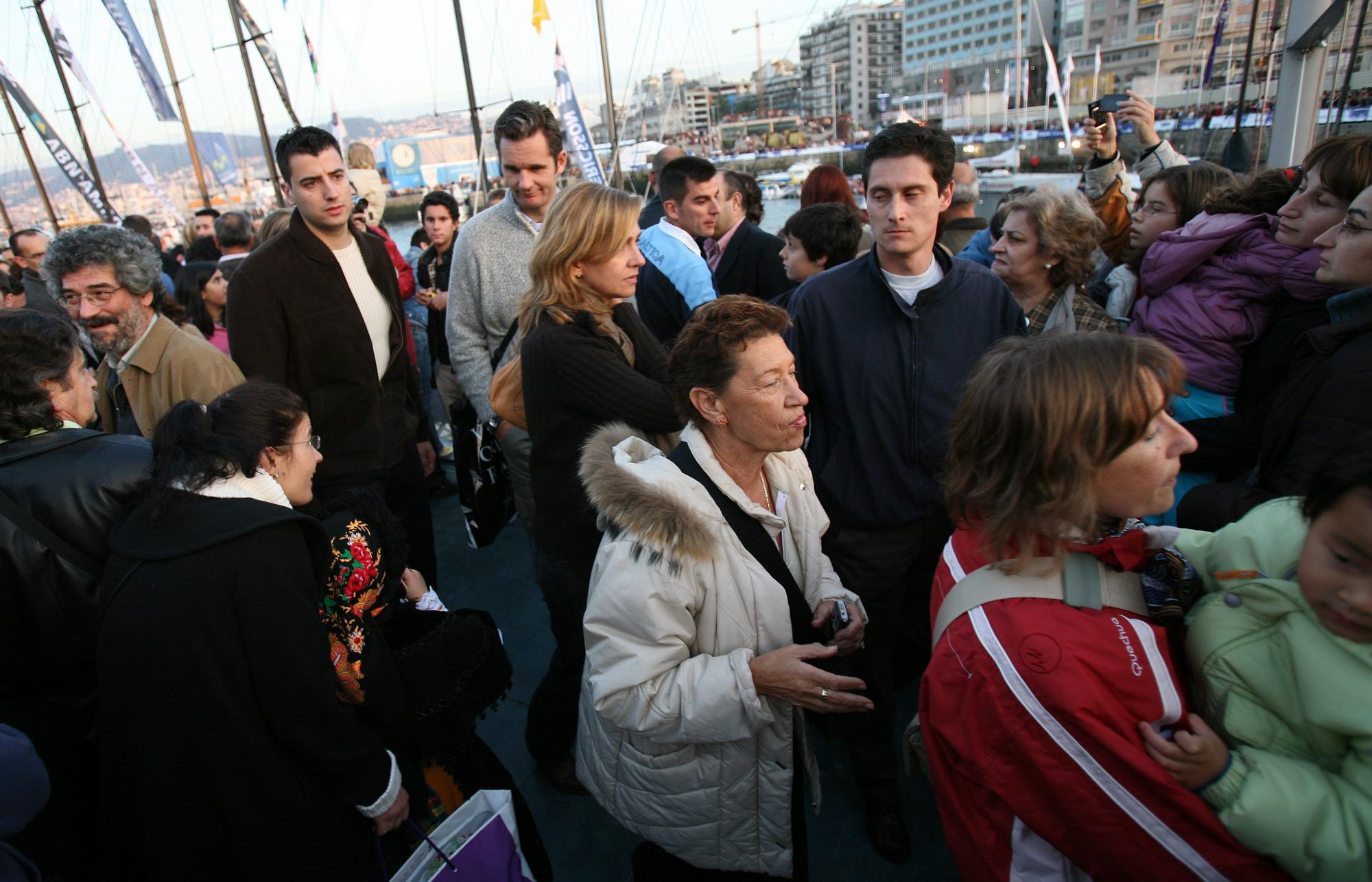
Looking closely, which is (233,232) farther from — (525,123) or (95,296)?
(525,123)

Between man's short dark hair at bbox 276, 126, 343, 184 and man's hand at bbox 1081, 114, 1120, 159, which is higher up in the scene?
man's short dark hair at bbox 276, 126, 343, 184

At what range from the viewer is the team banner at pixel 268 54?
12.0m

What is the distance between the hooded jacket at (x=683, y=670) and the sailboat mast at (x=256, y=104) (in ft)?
36.5

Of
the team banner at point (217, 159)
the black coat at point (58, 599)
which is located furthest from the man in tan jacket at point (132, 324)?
the team banner at point (217, 159)

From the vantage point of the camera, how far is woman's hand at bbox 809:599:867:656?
5.35 ft

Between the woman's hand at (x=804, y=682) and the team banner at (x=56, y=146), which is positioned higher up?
the team banner at (x=56, y=146)

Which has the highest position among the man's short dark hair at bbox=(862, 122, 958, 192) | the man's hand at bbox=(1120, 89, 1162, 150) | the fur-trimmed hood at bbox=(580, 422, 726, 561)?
the man's hand at bbox=(1120, 89, 1162, 150)

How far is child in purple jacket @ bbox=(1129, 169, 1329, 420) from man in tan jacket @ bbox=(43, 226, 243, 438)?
11.0ft

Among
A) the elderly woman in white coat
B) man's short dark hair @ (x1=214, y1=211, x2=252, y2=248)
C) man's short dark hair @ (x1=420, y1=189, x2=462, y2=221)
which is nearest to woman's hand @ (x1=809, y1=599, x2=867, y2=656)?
the elderly woman in white coat

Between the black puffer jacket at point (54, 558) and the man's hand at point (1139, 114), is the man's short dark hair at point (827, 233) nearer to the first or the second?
the man's hand at point (1139, 114)

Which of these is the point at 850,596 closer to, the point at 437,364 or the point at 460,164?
the point at 437,364

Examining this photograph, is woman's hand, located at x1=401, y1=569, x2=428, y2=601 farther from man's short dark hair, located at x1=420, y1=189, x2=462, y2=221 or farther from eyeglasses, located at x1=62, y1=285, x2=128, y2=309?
man's short dark hair, located at x1=420, y1=189, x2=462, y2=221

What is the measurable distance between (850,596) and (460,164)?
48.7 meters

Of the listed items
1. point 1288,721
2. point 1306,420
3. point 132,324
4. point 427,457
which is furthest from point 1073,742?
point 427,457
